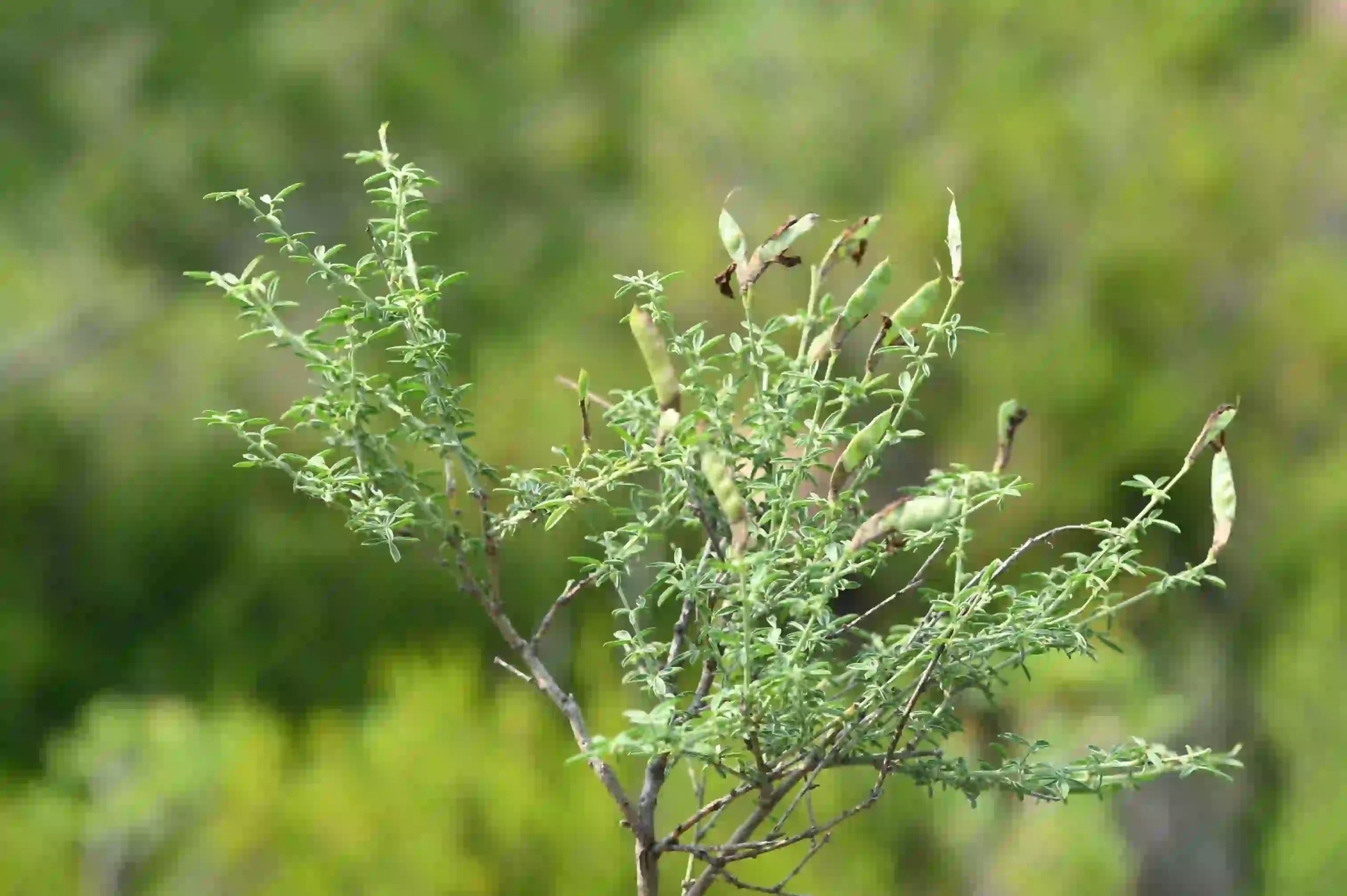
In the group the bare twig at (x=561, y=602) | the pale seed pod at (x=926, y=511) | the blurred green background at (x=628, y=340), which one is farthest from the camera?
the blurred green background at (x=628, y=340)

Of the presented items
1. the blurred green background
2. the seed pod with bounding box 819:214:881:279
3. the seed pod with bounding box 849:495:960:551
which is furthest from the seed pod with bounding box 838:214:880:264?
the blurred green background

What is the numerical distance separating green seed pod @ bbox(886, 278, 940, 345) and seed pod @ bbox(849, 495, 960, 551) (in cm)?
8

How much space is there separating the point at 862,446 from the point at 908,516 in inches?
2.4

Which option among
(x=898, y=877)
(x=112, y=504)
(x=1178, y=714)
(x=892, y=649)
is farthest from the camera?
(x=112, y=504)

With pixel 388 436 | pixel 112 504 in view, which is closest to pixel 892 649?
pixel 388 436

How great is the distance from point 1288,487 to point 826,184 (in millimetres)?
950

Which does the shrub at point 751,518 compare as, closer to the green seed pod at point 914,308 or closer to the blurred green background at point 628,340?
the green seed pod at point 914,308

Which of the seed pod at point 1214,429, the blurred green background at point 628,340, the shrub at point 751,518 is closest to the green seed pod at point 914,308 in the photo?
the shrub at point 751,518

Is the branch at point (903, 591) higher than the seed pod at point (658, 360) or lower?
lower

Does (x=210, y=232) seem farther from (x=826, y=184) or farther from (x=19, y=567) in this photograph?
(x=826, y=184)

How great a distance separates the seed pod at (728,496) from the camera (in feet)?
1.38

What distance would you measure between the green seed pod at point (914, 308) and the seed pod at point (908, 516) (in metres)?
0.08

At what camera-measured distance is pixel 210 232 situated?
2338mm

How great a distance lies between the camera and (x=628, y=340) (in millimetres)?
2188
